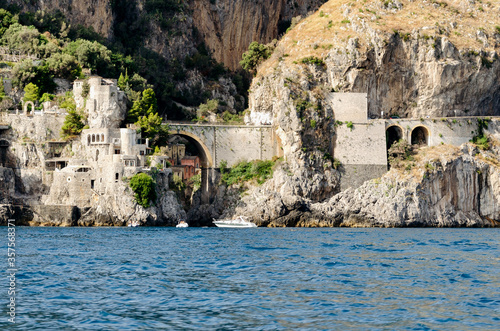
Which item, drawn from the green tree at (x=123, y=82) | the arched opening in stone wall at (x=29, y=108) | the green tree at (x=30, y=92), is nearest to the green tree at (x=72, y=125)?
the arched opening in stone wall at (x=29, y=108)

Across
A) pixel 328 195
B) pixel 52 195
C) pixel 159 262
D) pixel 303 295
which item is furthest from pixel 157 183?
pixel 303 295

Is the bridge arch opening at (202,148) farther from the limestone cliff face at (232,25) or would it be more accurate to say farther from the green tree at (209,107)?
the limestone cliff face at (232,25)

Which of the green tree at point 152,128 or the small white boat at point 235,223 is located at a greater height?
the green tree at point 152,128

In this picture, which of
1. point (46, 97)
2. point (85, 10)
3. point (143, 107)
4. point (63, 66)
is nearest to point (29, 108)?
point (46, 97)

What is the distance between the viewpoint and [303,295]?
3073cm

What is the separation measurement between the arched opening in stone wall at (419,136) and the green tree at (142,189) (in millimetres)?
29576

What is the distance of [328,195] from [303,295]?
49.6 m

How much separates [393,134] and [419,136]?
108 inches

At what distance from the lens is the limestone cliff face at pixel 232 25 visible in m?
118

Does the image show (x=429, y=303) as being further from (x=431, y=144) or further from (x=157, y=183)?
(x=431, y=144)

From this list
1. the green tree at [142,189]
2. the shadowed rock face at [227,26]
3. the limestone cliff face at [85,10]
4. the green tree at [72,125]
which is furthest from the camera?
the shadowed rock face at [227,26]

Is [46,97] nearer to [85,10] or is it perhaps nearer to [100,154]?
[100,154]

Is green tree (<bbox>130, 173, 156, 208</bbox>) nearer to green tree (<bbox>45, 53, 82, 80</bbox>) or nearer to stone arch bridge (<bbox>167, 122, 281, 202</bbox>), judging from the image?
stone arch bridge (<bbox>167, 122, 281, 202</bbox>)

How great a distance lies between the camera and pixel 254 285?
3291 cm
